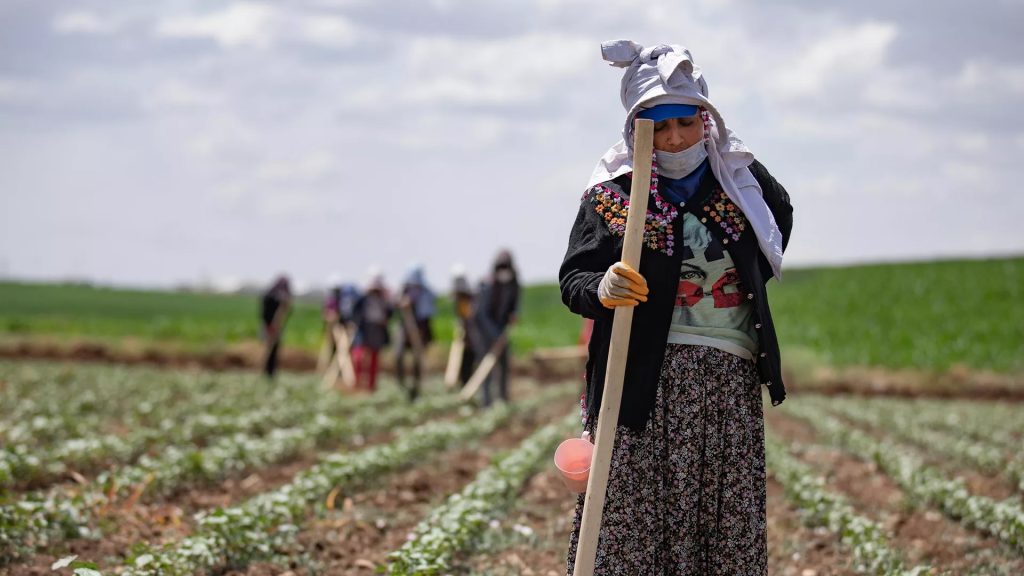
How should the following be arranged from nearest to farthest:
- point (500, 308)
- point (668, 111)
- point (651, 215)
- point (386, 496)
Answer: point (668, 111), point (651, 215), point (386, 496), point (500, 308)

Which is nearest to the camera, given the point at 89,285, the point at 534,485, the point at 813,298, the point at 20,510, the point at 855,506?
the point at 20,510

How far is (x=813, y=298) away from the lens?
41688 mm

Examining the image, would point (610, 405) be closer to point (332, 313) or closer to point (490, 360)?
point (490, 360)

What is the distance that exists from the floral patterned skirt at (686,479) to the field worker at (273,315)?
16093 millimetres

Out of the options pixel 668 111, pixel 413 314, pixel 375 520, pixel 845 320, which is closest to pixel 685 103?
pixel 668 111

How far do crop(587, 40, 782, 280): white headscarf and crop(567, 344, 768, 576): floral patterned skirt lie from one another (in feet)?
1.59

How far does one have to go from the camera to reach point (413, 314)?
17734mm

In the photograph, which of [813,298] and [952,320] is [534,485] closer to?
[952,320]

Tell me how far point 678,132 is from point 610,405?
0.96 m

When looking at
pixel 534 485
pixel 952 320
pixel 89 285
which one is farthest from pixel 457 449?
pixel 89 285

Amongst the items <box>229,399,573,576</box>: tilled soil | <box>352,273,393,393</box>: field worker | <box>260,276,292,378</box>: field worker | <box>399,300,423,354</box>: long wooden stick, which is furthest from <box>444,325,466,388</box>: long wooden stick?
<box>229,399,573,576</box>: tilled soil

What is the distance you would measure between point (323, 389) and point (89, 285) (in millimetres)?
59493

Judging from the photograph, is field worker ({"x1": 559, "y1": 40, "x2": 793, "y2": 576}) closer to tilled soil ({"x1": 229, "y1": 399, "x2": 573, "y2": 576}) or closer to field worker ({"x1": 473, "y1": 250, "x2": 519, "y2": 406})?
tilled soil ({"x1": 229, "y1": 399, "x2": 573, "y2": 576})

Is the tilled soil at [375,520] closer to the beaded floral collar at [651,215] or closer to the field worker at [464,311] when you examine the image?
the beaded floral collar at [651,215]
